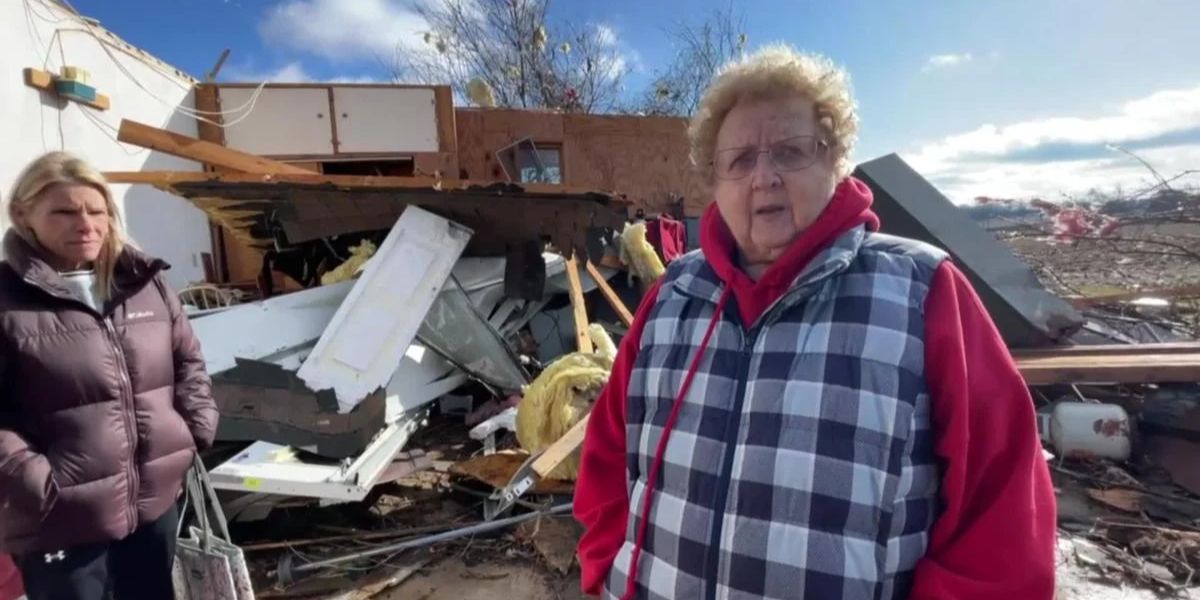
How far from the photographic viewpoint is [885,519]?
104cm

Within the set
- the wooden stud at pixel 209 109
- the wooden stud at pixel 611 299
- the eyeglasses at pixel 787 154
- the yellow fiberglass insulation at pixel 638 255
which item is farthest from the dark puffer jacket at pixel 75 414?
the wooden stud at pixel 209 109

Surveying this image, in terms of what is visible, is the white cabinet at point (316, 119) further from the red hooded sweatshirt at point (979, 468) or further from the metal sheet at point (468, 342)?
the red hooded sweatshirt at point (979, 468)

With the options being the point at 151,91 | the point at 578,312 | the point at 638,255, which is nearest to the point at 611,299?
the point at 578,312

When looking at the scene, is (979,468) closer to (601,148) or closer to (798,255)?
(798,255)

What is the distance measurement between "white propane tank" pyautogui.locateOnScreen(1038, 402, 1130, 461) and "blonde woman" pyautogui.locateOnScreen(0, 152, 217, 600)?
4904mm

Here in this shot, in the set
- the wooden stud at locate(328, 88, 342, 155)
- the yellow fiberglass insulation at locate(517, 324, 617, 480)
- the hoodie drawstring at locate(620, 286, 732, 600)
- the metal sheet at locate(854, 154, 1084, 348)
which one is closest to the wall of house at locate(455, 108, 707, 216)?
the wooden stud at locate(328, 88, 342, 155)

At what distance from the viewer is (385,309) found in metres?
4.29

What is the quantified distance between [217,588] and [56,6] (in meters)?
6.73

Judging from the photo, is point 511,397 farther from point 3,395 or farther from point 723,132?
point 723,132

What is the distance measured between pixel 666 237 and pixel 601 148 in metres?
3.48

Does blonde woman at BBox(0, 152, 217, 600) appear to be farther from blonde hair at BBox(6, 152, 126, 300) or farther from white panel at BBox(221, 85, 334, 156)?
white panel at BBox(221, 85, 334, 156)

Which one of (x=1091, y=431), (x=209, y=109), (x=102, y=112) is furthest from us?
(x=209, y=109)

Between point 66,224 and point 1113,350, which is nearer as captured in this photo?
point 66,224

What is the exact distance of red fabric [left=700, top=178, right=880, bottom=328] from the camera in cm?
118
